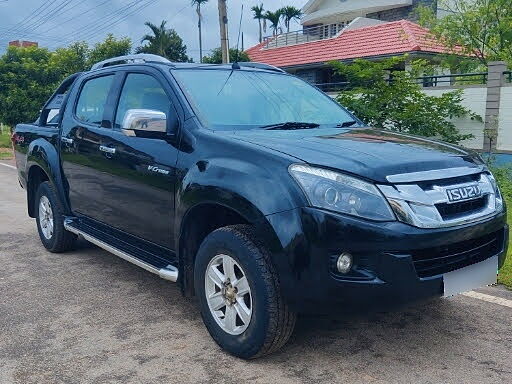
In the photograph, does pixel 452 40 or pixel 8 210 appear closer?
pixel 8 210

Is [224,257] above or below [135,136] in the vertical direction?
below

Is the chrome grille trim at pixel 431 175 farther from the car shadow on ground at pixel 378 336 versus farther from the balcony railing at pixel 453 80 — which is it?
the balcony railing at pixel 453 80

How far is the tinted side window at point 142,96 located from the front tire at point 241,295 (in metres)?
1.09

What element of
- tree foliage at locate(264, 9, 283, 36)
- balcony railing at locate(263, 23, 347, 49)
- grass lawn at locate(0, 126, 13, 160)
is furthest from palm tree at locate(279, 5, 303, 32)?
grass lawn at locate(0, 126, 13, 160)

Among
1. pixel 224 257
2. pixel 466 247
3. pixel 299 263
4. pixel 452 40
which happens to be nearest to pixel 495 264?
pixel 466 247

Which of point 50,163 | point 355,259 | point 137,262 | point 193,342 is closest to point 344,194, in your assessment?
point 355,259

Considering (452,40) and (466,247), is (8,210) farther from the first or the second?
(452,40)

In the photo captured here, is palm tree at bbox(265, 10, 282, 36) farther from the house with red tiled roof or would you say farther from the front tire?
the front tire

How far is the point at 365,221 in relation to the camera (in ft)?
9.39

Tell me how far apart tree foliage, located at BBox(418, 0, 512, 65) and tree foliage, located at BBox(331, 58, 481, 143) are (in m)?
5.25

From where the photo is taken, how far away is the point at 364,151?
128 inches

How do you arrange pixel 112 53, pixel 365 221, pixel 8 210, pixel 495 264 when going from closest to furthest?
pixel 365 221, pixel 495 264, pixel 8 210, pixel 112 53

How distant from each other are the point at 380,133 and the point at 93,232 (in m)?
2.58

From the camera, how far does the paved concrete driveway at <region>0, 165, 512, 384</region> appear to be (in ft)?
10.5
